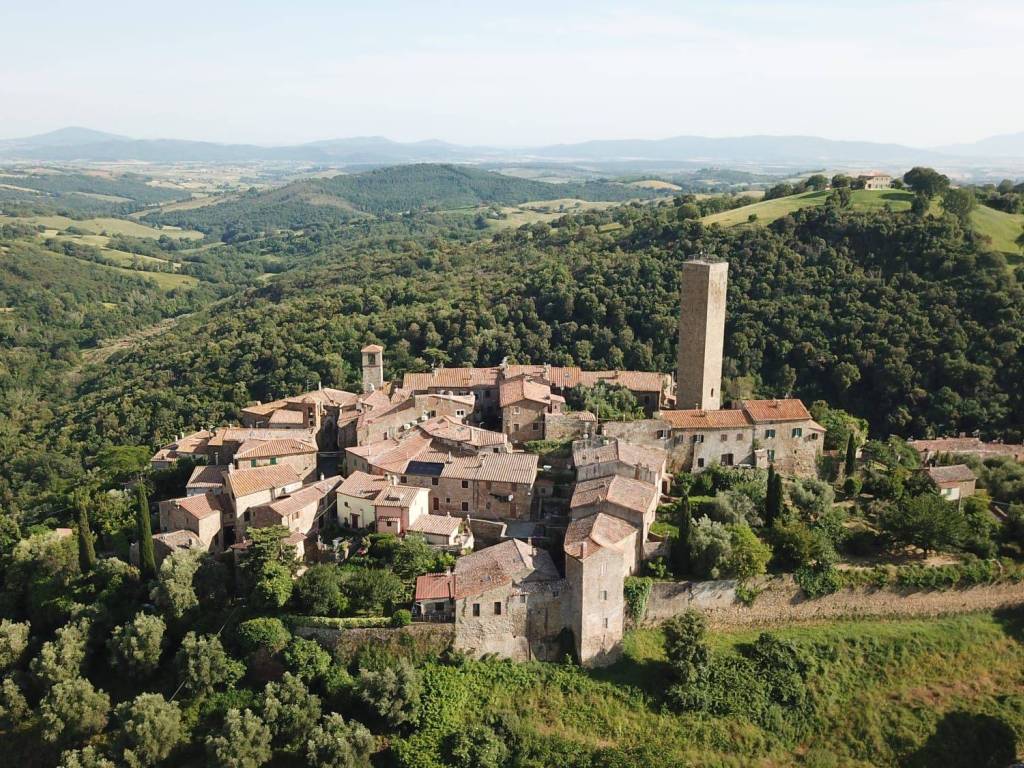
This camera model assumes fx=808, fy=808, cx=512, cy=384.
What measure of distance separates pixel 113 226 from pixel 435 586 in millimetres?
182127

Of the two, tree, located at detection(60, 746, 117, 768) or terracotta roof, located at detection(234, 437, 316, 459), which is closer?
tree, located at detection(60, 746, 117, 768)

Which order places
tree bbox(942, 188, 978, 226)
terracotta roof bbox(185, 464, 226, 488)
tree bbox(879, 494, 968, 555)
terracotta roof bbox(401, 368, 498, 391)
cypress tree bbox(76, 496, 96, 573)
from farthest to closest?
tree bbox(942, 188, 978, 226)
terracotta roof bbox(401, 368, 498, 391)
terracotta roof bbox(185, 464, 226, 488)
cypress tree bbox(76, 496, 96, 573)
tree bbox(879, 494, 968, 555)

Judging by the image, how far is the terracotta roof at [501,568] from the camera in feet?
80.5

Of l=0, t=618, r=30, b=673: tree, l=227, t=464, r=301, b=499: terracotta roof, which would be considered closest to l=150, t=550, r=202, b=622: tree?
l=227, t=464, r=301, b=499: terracotta roof

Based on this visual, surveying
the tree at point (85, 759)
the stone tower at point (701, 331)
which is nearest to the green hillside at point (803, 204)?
the stone tower at point (701, 331)

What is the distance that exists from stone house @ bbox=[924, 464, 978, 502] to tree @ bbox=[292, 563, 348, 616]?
78.9 feet

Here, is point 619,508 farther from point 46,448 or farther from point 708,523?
point 46,448

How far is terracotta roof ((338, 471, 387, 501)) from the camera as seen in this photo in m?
29.7

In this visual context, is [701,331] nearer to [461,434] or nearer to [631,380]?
[631,380]

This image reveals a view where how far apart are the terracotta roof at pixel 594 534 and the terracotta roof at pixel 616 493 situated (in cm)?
57

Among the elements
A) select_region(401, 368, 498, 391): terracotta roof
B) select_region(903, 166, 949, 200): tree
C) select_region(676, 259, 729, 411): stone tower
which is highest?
select_region(903, 166, 949, 200): tree

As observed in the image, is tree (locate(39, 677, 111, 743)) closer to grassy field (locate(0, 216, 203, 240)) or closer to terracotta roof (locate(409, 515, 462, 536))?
terracotta roof (locate(409, 515, 462, 536))

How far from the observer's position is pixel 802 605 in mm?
27781

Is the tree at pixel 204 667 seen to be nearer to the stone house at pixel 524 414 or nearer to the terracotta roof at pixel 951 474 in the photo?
the stone house at pixel 524 414
